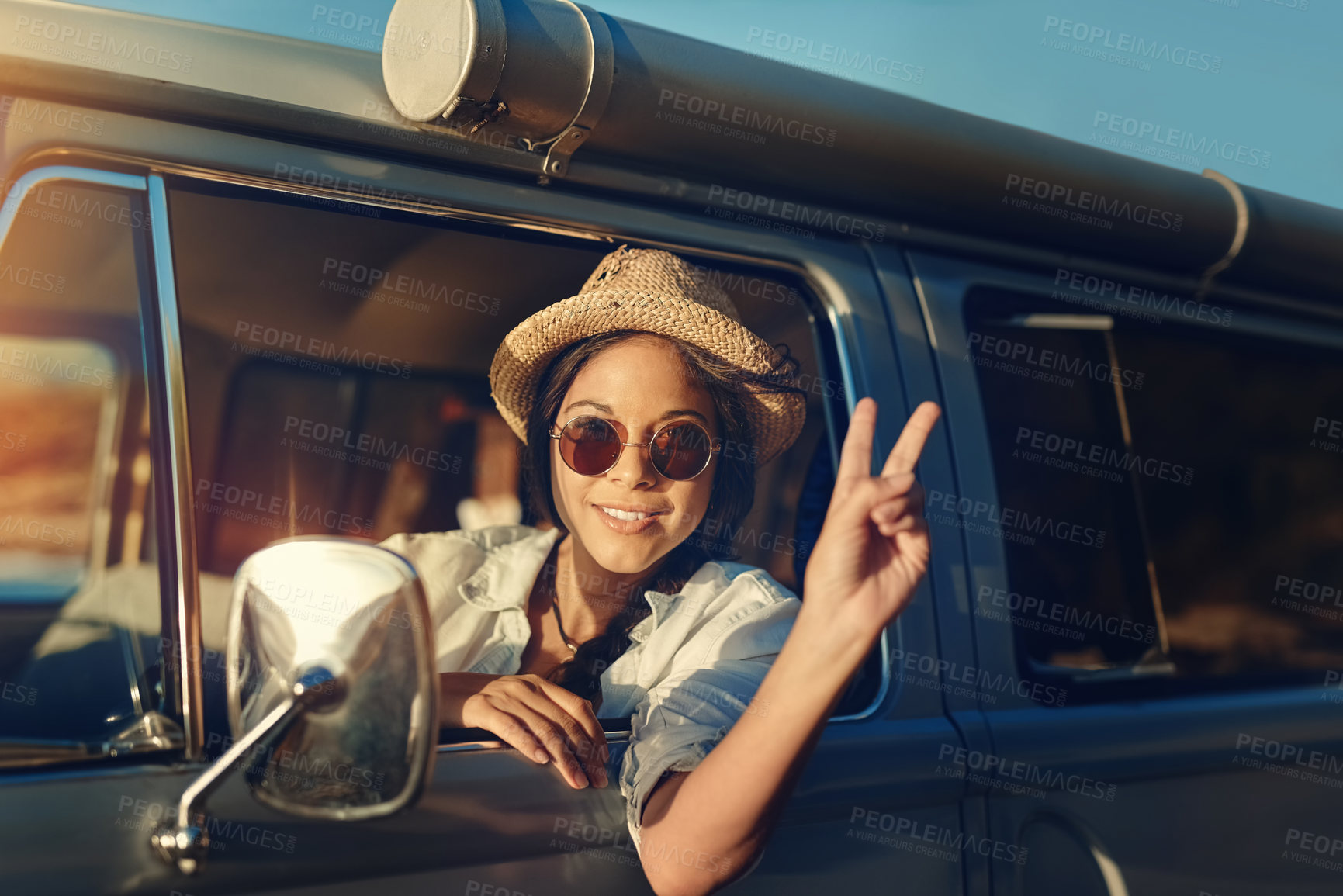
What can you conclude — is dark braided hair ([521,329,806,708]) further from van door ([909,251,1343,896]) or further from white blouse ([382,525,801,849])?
van door ([909,251,1343,896])

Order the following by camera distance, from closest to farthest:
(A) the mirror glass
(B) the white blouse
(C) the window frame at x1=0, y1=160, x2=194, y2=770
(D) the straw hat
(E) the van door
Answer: (A) the mirror glass → (C) the window frame at x1=0, y1=160, x2=194, y2=770 → (B) the white blouse → (E) the van door → (D) the straw hat

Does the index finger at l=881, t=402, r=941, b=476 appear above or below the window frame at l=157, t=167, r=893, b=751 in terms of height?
below

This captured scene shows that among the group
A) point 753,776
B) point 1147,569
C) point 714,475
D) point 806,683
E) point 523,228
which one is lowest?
point 753,776

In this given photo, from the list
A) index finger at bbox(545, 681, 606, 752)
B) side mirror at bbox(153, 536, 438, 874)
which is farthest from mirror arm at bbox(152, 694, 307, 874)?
index finger at bbox(545, 681, 606, 752)

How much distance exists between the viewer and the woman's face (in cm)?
182

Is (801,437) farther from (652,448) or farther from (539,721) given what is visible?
(539,721)

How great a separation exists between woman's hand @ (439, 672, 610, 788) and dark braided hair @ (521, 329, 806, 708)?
0.47 m

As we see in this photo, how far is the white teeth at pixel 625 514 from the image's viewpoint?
1.83 m

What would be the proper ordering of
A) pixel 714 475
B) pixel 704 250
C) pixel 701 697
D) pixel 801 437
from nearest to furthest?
pixel 701 697 < pixel 704 250 < pixel 714 475 < pixel 801 437

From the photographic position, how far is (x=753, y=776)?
1217mm

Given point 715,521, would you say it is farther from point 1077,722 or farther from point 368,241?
point 368,241

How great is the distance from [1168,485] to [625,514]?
1.71 m

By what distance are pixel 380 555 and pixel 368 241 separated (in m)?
1.95

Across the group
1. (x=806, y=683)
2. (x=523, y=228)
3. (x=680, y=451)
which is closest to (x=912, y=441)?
(x=806, y=683)
